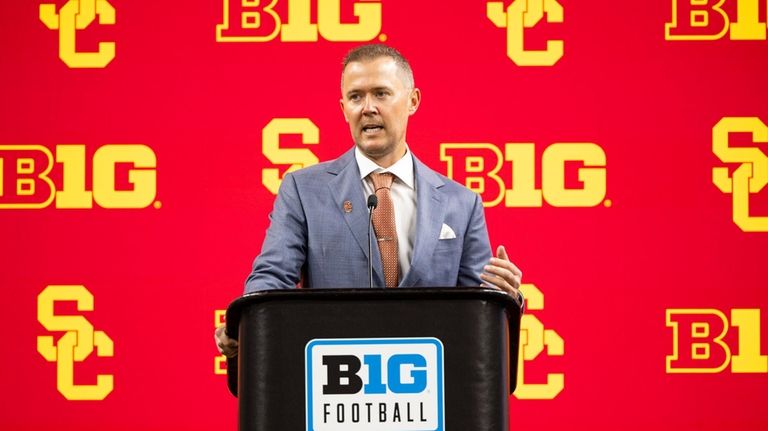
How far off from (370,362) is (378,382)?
1.2 inches

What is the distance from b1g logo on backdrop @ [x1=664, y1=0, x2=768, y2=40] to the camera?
10.2 feet

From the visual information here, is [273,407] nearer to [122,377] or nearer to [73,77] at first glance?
[122,377]

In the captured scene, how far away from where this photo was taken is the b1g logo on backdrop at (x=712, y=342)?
3.07 metres

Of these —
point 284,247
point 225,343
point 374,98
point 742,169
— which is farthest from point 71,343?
point 742,169

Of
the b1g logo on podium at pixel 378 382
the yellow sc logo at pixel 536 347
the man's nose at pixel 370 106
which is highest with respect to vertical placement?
the man's nose at pixel 370 106

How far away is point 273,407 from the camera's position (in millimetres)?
1330

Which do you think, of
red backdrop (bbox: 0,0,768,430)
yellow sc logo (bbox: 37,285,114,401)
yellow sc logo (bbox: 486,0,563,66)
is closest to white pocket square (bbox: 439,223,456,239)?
red backdrop (bbox: 0,0,768,430)

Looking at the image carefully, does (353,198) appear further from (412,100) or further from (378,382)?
(378,382)

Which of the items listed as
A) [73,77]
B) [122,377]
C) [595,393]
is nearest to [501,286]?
[595,393]

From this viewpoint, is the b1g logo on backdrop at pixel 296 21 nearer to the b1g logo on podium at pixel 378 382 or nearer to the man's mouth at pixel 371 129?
the man's mouth at pixel 371 129

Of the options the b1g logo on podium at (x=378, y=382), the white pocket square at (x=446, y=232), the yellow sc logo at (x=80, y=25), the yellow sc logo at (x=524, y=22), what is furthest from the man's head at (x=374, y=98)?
the yellow sc logo at (x=80, y=25)

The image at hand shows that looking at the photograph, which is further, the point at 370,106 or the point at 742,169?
the point at 742,169

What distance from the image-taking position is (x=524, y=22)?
312cm

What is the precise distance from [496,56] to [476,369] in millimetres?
1954
